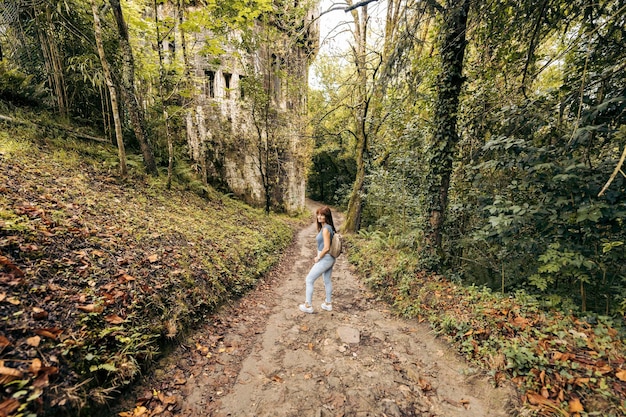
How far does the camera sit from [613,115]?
325 cm

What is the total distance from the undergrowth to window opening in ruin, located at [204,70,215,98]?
1569cm

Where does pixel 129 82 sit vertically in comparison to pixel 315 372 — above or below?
above

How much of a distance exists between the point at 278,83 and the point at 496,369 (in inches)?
666

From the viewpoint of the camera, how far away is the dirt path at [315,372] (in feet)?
9.03

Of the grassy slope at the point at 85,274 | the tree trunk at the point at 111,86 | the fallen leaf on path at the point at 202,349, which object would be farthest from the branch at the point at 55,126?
the fallen leaf on path at the point at 202,349

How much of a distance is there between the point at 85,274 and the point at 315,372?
3.30 meters

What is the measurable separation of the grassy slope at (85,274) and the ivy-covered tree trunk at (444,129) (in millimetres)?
4518

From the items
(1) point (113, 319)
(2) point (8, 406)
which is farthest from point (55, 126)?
(2) point (8, 406)

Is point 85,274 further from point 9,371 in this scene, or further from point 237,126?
point 237,126

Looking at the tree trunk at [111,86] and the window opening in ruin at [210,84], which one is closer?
the tree trunk at [111,86]

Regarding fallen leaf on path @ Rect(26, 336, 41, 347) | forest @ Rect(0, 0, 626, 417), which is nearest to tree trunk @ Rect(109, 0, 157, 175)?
forest @ Rect(0, 0, 626, 417)

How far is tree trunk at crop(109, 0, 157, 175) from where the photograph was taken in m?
6.77

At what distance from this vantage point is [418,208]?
7.27 m

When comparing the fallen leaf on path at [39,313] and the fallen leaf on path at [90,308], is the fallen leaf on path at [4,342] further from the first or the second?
the fallen leaf on path at [90,308]
